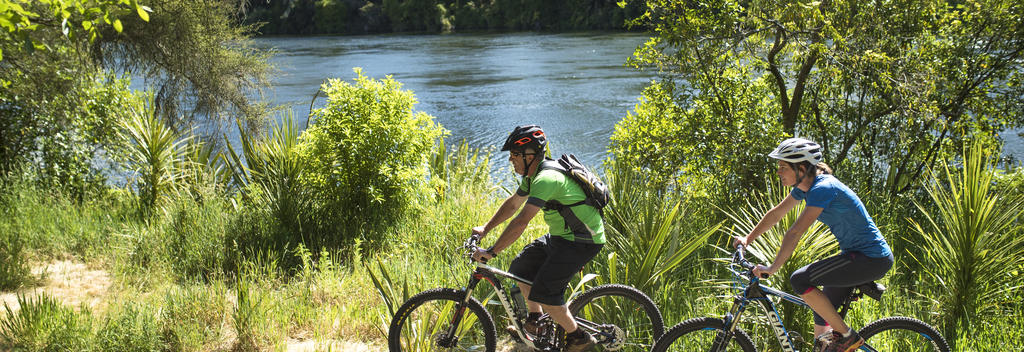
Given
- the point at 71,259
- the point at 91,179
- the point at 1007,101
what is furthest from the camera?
the point at 91,179

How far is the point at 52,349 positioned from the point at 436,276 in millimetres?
2612

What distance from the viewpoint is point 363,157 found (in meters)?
7.56

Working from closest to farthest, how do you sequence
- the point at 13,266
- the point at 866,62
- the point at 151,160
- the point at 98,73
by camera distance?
the point at 13,266, the point at 866,62, the point at 151,160, the point at 98,73

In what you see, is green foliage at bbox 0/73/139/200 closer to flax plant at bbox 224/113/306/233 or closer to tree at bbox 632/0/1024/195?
flax plant at bbox 224/113/306/233

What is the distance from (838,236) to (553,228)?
1491 millimetres

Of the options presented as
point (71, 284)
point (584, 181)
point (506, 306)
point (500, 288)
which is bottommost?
point (71, 284)

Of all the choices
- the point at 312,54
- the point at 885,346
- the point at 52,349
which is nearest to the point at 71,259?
the point at 52,349

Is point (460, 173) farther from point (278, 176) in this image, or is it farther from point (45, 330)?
point (45, 330)

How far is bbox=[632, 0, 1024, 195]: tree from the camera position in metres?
7.22

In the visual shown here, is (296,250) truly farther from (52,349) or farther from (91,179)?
(91,179)

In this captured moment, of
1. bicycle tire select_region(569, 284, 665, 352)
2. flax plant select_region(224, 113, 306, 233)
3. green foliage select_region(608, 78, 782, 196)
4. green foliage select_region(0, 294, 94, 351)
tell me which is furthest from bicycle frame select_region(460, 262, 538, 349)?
flax plant select_region(224, 113, 306, 233)

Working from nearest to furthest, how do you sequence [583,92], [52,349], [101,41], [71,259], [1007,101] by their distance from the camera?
[52,349]
[71,259]
[1007,101]
[101,41]
[583,92]

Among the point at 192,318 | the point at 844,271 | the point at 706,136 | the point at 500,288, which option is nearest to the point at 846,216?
the point at 844,271

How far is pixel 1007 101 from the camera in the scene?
25.9 feet
